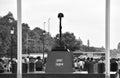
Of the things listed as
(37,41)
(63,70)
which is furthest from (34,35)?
(63,70)

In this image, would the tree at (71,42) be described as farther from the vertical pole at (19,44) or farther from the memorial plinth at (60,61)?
the vertical pole at (19,44)

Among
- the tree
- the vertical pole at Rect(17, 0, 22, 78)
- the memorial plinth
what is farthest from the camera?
the tree

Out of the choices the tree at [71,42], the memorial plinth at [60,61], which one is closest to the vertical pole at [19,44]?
the memorial plinth at [60,61]

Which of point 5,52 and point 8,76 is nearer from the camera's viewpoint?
point 8,76

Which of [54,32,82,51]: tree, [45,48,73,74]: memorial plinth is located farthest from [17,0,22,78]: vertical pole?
[54,32,82,51]: tree

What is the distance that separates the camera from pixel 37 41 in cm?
8169

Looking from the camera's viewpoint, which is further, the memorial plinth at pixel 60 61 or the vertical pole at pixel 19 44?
the memorial plinth at pixel 60 61

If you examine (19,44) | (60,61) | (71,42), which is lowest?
(60,61)

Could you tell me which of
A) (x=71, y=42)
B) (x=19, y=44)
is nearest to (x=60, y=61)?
(x=19, y=44)

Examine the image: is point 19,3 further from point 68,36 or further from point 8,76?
point 68,36

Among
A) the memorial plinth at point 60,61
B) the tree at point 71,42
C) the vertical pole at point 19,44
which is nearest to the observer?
the vertical pole at point 19,44

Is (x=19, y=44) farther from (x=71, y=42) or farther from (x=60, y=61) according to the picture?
(x=71, y=42)

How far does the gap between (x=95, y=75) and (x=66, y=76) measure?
2.52 ft

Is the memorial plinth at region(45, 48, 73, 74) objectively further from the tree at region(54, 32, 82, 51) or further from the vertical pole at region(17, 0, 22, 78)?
the tree at region(54, 32, 82, 51)
